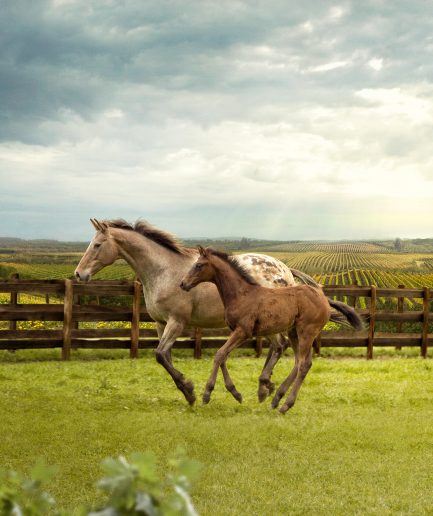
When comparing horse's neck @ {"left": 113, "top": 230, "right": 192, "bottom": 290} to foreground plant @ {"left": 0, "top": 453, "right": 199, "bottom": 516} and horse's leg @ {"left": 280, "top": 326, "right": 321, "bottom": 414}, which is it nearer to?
horse's leg @ {"left": 280, "top": 326, "right": 321, "bottom": 414}

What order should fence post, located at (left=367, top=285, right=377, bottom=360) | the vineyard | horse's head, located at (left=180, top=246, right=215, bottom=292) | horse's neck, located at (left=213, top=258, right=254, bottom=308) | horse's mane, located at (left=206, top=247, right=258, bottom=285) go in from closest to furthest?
horse's head, located at (left=180, top=246, right=215, bottom=292), horse's neck, located at (left=213, top=258, right=254, bottom=308), horse's mane, located at (left=206, top=247, right=258, bottom=285), fence post, located at (left=367, top=285, right=377, bottom=360), the vineyard

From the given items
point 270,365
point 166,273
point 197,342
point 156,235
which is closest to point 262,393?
point 270,365

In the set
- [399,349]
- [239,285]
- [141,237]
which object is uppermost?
[141,237]

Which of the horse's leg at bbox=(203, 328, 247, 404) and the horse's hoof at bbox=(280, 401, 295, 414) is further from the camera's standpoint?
the horse's hoof at bbox=(280, 401, 295, 414)

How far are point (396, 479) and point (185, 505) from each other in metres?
5.24

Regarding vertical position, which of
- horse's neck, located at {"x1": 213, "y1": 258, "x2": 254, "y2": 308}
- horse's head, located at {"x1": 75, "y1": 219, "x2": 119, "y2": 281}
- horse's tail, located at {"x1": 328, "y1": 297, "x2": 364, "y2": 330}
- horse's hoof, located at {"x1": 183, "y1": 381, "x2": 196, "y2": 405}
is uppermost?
horse's head, located at {"x1": 75, "y1": 219, "x2": 119, "y2": 281}

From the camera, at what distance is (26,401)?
8812 millimetres

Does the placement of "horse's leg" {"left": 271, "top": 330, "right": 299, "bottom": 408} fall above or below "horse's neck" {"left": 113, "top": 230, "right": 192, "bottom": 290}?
below

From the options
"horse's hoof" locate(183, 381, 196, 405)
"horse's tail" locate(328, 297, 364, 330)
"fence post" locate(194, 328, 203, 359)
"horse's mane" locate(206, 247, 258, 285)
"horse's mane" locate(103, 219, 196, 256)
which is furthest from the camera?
"fence post" locate(194, 328, 203, 359)

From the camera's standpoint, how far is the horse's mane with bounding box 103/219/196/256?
9.26 meters

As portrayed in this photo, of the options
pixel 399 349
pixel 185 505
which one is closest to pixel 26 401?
pixel 185 505

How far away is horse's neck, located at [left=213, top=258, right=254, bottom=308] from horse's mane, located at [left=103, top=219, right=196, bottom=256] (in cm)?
124

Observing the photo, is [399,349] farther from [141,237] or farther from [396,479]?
[396,479]

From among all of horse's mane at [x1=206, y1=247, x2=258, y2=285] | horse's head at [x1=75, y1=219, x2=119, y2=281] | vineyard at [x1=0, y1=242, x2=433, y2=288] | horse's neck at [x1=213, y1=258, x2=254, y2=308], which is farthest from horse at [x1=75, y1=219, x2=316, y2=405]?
vineyard at [x1=0, y1=242, x2=433, y2=288]
